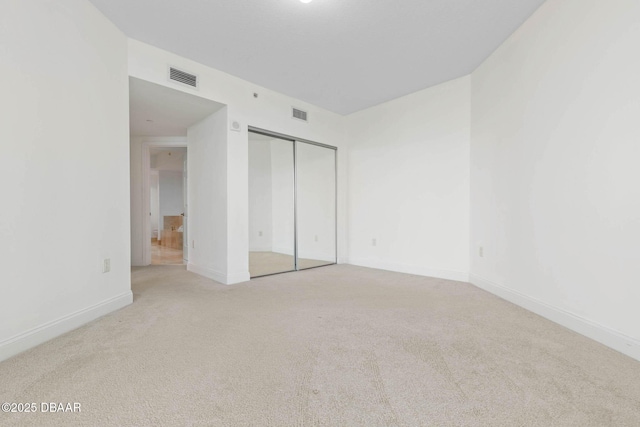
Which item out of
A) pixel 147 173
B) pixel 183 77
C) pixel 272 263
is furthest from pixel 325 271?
pixel 147 173

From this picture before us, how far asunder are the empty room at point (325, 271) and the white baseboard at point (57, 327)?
1 cm

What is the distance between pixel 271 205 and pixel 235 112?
1415 mm

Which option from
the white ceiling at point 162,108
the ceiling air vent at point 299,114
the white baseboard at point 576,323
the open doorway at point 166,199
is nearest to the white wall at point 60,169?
the white ceiling at point 162,108

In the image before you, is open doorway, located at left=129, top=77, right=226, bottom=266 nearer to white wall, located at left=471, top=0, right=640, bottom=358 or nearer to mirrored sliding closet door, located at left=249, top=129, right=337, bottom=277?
mirrored sliding closet door, located at left=249, top=129, right=337, bottom=277

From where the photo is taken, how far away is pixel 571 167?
207 centimetres

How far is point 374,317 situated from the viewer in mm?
2324

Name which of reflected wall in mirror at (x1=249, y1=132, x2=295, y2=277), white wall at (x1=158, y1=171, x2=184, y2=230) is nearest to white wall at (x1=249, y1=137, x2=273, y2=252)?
reflected wall in mirror at (x1=249, y1=132, x2=295, y2=277)

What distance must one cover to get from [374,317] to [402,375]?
33.6 inches

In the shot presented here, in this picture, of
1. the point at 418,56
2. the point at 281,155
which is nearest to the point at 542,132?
the point at 418,56

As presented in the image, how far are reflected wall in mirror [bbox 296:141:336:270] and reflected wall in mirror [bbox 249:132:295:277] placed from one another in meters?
0.15

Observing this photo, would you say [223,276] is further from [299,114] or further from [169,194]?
[169,194]

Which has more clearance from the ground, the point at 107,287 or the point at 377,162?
the point at 377,162

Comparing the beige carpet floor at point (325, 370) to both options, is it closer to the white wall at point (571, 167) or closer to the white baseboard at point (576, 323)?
the white baseboard at point (576, 323)

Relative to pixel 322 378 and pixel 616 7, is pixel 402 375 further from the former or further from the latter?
pixel 616 7
